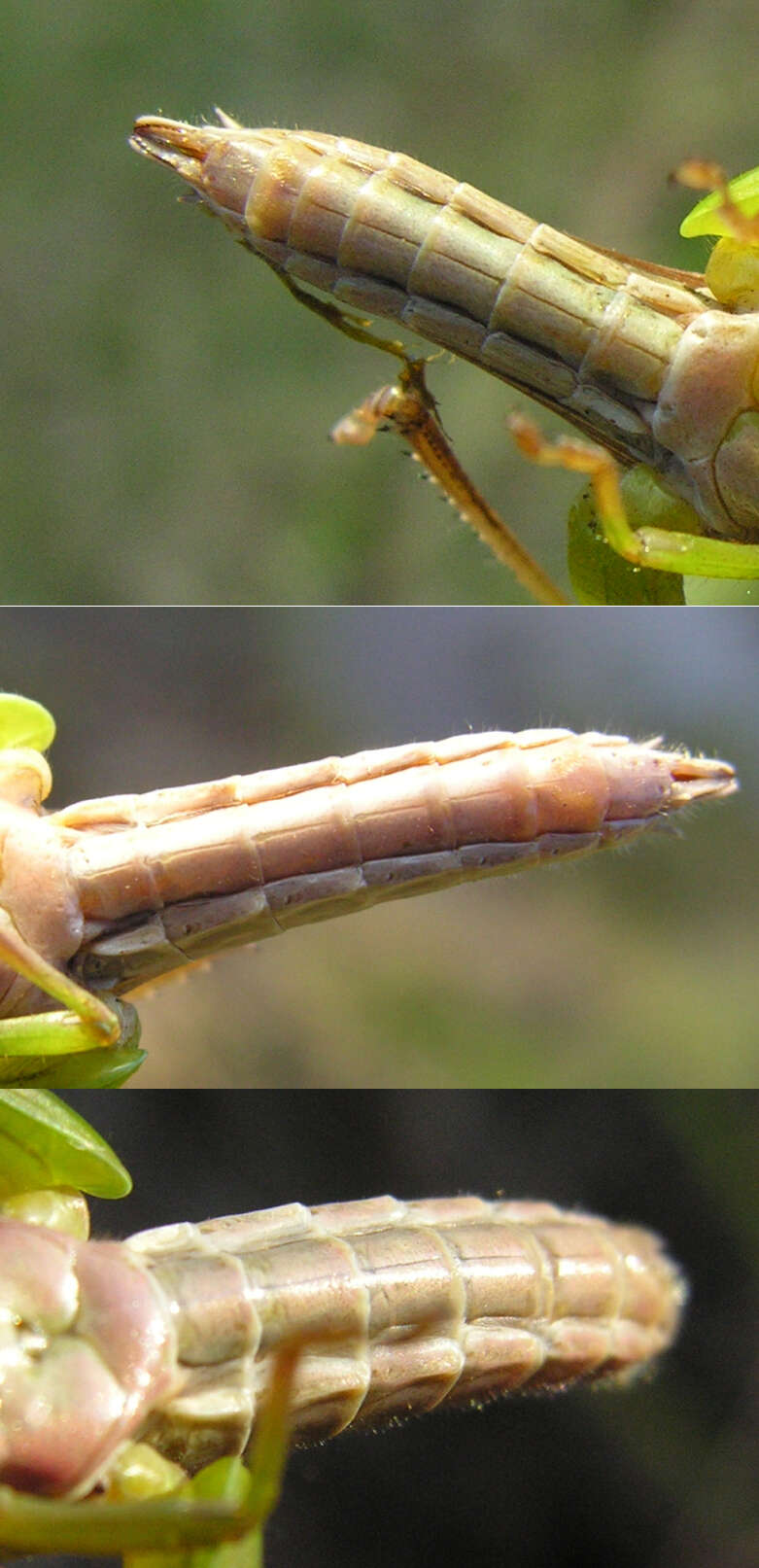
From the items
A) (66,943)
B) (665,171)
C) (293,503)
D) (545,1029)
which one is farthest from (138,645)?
(665,171)

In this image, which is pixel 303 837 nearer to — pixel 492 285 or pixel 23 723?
pixel 23 723

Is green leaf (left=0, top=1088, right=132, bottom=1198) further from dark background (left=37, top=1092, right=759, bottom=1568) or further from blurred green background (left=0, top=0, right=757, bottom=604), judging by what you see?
blurred green background (left=0, top=0, right=757, bottom=604)

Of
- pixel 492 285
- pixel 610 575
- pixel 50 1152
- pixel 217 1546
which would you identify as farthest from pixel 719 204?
pixel 217 1546

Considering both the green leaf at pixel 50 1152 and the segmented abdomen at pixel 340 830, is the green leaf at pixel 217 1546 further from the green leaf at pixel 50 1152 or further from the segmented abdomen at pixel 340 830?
the segmented abdomen at pixel 340 830

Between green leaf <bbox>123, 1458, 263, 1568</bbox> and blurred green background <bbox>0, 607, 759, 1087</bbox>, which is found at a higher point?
blurred green background <bbox>0, 607, 759, 1087</bbox>

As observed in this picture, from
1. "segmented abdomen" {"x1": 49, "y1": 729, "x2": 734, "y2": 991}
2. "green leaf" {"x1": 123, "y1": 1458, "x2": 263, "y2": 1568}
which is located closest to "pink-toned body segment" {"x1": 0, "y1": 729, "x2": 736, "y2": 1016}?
"segmented abdomen" {"x1": 49, "y1": 729, "x2": 734, "y2": 991}

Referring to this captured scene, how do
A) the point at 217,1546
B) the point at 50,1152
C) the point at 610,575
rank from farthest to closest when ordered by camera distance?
the point at 610,575 < the point at 50,1152 < the point at 217,1546

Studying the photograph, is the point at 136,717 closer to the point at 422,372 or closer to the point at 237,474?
the point at 422,372

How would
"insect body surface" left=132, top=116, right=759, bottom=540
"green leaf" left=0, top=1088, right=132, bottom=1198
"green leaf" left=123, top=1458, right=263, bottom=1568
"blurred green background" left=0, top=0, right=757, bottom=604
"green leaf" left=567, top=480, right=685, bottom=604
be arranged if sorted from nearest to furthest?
1. "green leaf" left=123, top=1458, right=263, bottom=1568
2. "green leaf" left=0, top=1088, right=132, bottom=1198
3. "insect body surface" left=132, top=116, right=759, bottom=540
4. "green leaf" left=567, top=480, right=685, bottom=604
5. "blurred green background" left=0, top=0, right=757, bottom=604
